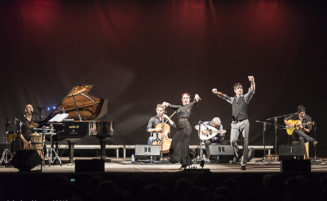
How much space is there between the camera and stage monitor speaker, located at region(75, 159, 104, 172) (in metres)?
7.29

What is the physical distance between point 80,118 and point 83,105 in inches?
16.8

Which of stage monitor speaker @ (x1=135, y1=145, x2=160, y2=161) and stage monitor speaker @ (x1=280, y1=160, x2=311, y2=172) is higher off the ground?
stage monitor speaker @ (x1=135, y1=145, x2=160, y2=161)

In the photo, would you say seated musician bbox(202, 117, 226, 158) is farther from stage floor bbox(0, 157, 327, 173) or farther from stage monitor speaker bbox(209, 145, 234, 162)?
stage floor bbox(0, 157, 327, 173)

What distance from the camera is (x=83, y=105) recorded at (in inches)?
468

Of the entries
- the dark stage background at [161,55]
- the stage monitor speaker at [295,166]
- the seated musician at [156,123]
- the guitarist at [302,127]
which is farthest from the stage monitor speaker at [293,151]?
the stage monitor speaker at [295,166]

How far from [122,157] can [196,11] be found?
4940 mm

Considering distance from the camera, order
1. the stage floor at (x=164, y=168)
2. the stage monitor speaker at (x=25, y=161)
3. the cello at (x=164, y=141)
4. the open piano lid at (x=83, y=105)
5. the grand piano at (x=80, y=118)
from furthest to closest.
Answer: the cello at (x=164, y=141)
the open piano lid at (x=83, y=105)
the grand piano at (x=80, y=118)
the stage floor at (x=164, y=168)
the stage monitor speaker at (x=25, y=161)

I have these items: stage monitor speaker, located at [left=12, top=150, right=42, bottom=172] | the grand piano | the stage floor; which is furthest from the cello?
stage monitor speaker, located at [left=12, top=150, right=42, bottom=172]

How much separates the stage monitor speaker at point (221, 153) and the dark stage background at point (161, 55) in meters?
2.24

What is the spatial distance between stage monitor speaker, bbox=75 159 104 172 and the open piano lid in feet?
14.4

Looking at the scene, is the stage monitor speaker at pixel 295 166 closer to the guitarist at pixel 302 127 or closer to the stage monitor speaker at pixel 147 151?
the stage monitor speaker at pixel 147 151

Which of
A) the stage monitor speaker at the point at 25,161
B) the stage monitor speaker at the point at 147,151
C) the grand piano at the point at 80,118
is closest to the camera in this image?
the stage monitor speaker at the point at 25,161

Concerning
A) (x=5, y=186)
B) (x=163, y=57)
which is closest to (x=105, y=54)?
(x=163, y=57)

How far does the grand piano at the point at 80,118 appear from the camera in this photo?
1128 centimetres
